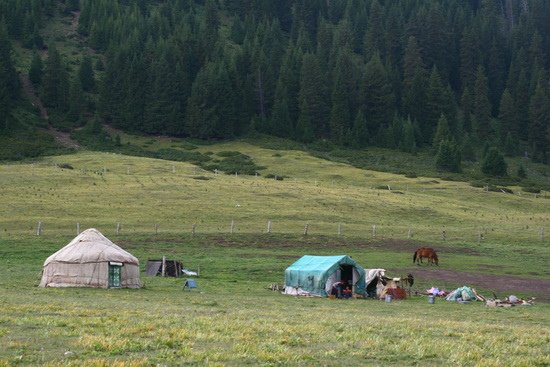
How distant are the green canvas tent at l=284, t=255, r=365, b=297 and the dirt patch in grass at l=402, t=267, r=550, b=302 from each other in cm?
702

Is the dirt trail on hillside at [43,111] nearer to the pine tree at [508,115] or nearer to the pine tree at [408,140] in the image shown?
the pine tree at [408,140]

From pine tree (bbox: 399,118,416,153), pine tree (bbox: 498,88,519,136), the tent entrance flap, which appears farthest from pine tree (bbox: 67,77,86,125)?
the tent entrance flap

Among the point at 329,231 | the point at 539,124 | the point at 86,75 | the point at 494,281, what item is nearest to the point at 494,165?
the point at 539,124

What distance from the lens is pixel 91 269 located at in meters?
39.9

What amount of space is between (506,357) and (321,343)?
160 inches

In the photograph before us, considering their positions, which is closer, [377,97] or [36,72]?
[36,72]

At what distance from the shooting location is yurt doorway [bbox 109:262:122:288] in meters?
40.1

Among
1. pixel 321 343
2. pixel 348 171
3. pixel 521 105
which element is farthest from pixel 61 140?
pixel 321 343

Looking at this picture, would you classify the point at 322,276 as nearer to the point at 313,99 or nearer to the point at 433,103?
the point at 313,99

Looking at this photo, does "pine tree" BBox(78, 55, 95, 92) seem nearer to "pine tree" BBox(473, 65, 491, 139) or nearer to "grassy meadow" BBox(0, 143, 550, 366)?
"grassy meadow" BBox(0, 143, 550, 366)

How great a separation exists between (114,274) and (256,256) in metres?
16.2

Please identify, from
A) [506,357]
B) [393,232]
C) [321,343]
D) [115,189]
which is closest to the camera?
[506,357]

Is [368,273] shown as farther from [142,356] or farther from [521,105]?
[521,105]

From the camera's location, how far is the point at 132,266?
133ft
